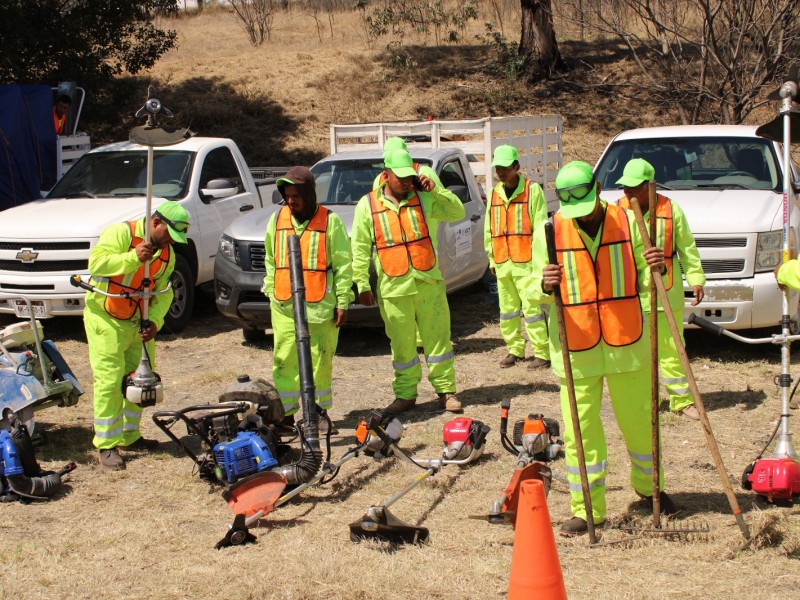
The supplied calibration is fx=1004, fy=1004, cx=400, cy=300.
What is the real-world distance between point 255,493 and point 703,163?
5998 millimetres

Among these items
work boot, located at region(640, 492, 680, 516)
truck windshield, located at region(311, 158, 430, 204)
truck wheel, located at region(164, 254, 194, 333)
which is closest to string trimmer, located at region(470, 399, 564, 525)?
work boot, located at region(640, 492, 680, 516)

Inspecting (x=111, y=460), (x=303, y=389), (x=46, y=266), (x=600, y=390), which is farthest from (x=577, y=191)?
(x=46, y=266)

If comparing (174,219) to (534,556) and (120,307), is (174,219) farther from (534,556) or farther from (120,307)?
(534,556)

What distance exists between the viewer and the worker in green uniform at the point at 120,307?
648cm

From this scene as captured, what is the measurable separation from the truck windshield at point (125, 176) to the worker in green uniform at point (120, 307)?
176 inches

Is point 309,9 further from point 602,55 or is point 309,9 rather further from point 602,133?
point 602,133

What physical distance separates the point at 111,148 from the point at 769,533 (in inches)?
370

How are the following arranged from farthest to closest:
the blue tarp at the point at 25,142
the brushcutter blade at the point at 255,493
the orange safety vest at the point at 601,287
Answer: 1. the blue tarp at the point at 25,142
2. the brushcutter blade at the point at 255,493
3. the orange safety vest at the point at 601,287

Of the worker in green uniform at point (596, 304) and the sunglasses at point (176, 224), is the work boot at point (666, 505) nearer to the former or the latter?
the worker in green uniform at point (596, 304)

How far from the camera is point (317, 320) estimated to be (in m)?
6.98

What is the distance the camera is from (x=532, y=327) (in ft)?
29.2

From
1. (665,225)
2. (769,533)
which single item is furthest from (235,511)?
(665,225)

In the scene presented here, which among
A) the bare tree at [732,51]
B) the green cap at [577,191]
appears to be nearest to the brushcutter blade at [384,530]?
the green cap at [577,191]

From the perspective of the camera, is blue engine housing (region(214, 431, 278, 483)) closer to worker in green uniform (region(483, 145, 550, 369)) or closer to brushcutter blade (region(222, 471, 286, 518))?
brushcutter blade (region(222, 471, 286, 518))
